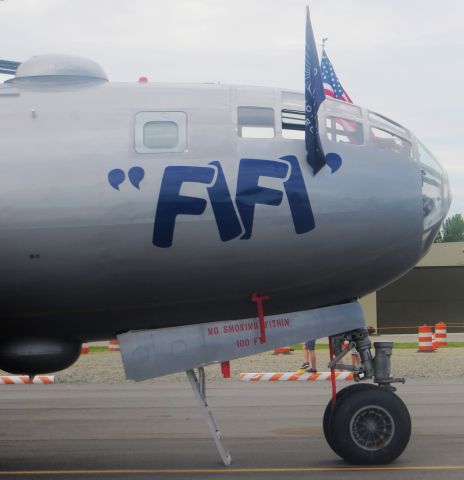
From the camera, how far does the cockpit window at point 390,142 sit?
9.13 metres

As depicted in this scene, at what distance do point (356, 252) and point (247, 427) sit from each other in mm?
4598

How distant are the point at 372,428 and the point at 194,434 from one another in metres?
3.57

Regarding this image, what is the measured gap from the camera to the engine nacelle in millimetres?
9289

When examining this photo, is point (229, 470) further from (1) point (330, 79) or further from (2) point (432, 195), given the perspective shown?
(1) point (330, 79)

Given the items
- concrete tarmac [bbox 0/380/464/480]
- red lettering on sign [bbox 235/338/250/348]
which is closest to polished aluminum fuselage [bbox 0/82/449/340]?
red lettering on sign [bbox 235/338/250/348]

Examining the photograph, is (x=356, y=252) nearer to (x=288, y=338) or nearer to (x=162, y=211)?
(x=288, y=338)

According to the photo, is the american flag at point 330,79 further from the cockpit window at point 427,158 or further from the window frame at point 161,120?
the window frame at point 161,120

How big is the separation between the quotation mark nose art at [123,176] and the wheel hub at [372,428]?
300 cm

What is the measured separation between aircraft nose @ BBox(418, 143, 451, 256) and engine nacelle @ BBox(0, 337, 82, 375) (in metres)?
3.70

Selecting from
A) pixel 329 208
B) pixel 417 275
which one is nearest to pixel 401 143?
pixel 329 208

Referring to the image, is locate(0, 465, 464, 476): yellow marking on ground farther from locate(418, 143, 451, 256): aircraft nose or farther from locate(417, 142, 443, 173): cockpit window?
locate(417, 142, 443, 173): cockpit window

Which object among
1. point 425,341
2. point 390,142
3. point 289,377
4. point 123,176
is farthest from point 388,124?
point 425,341

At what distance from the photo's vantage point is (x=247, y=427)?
1273 cm

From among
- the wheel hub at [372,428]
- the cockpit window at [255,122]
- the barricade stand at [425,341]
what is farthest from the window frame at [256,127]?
the barricade stand at [425,341]
